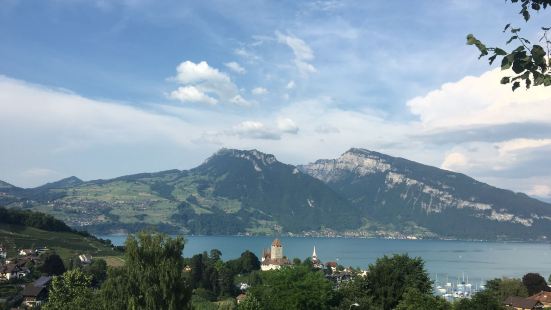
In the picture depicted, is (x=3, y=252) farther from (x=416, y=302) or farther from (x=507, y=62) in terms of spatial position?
(x=507, y=62)

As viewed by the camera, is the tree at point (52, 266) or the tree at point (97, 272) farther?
the tree at point (52, 266)

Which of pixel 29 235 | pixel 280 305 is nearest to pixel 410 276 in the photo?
pixel 280 305

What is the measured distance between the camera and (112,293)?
1244 inches

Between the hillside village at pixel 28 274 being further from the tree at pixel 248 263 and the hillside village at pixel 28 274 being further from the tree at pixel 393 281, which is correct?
the tree at pixel 393 281

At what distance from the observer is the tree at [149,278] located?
30.9 meters

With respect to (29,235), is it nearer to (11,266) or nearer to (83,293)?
(11,266)

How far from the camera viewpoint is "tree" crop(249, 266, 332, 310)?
5178cm

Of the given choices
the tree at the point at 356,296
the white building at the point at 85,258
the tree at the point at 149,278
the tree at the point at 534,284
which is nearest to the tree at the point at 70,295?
the tree at the point at 149,278

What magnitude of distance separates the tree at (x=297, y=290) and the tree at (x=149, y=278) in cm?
2104

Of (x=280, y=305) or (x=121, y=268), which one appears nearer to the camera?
(x=121, y=268)

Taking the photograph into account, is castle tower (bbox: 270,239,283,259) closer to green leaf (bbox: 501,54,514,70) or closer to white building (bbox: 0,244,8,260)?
white building (bbox: 0,244,8,260)

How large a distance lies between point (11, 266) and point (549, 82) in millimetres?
113741

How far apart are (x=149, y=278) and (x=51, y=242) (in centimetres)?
13524

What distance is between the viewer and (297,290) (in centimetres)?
5241
